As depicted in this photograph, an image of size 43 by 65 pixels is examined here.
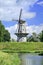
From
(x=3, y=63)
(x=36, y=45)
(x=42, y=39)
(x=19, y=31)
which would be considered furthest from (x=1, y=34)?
(x=3, y=63)

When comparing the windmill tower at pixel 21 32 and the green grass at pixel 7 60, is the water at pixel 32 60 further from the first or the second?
the windmill tower at pixel 21 32

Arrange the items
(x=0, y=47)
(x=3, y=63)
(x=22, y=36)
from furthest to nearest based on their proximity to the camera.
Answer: (x=22, y=36)
(x=0, y=47)
(x=3, y=63)

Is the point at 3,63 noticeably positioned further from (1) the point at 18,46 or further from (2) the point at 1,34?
(2) the point at 1,34

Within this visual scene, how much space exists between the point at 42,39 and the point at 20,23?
16719 mm

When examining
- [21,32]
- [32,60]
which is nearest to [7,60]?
[32,60]

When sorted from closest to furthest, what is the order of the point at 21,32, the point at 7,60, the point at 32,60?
the point at 7,60 < the point at 32,60 < the point at 21,32

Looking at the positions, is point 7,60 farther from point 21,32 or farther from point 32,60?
point 21,32

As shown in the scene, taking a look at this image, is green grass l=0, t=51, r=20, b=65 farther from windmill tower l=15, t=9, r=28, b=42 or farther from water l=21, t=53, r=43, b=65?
windmill tower l=15, t=9, r=28, b=42

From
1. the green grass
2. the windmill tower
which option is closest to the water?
the green grass

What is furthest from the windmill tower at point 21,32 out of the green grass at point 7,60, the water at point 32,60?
the green grass at point 7,60

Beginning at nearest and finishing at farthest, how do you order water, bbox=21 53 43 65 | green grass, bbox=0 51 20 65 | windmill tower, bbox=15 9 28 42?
green grass, bbox=0 51 20 65 → water, bbox=21 53 43 65 → windmill tower, bbox=15 9 28 42

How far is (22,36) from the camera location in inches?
4734

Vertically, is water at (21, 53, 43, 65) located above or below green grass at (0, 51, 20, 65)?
below

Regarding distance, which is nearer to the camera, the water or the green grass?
the green grass
